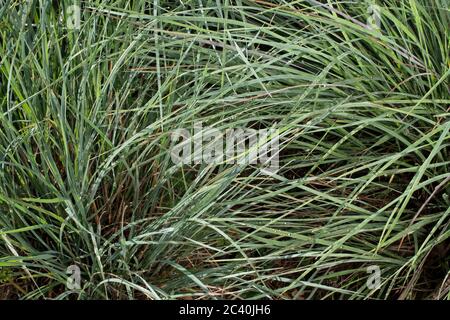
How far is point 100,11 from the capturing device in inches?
62.2

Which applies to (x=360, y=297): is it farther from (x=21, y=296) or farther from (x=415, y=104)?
(x=21, y=296)

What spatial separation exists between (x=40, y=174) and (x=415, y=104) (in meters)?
0.78

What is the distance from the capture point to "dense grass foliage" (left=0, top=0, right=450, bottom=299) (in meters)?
1.49

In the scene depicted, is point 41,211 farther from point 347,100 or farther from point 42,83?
point 347,100

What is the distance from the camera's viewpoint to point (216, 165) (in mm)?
1539

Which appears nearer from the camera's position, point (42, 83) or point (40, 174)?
point (40, 174)

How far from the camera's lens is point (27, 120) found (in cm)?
155

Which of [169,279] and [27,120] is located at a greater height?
[27,120]

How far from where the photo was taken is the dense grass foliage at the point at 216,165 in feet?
4.90
